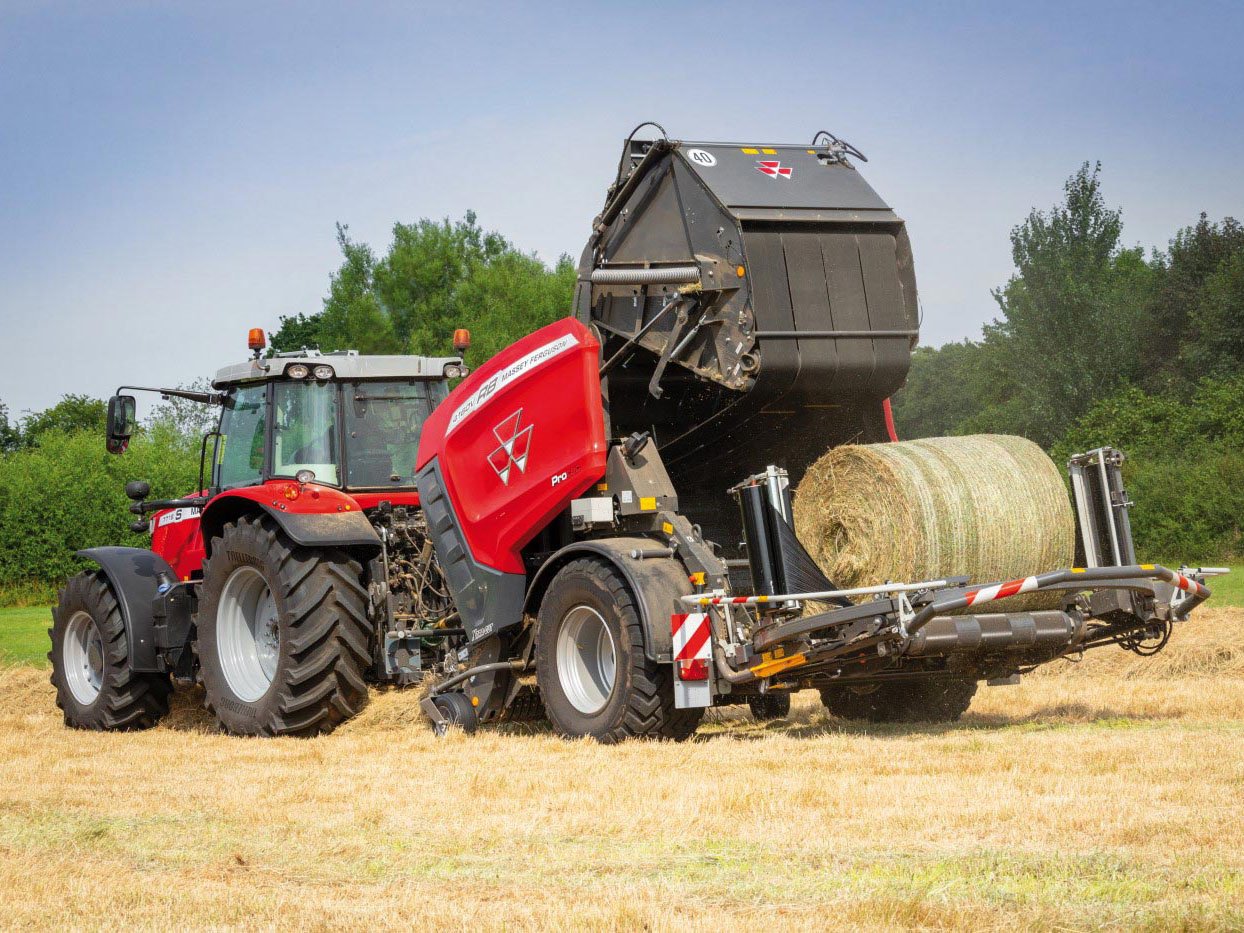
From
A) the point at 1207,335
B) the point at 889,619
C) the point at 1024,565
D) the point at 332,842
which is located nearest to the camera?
the point at 332,842

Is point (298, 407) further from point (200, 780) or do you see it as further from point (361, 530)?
point (200, 780)

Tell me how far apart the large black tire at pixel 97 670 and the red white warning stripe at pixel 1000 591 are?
242 inches

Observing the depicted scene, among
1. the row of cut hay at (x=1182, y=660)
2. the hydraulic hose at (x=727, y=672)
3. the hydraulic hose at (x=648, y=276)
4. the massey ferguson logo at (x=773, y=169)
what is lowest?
the row of cut hay at (x=1182, y=660)

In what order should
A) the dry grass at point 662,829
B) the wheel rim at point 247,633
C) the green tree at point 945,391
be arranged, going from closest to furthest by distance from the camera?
the dry grass at point 662,829
the wheel rim at point 247,633
the green tree at point 945,391

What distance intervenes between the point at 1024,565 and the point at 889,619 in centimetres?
91

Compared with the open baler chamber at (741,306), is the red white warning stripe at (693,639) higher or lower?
lower

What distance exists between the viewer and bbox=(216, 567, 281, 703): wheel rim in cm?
973

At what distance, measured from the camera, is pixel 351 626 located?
9.07m

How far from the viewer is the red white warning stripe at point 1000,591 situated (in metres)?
6.75

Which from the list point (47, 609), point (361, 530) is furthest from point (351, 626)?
point (47, 609)

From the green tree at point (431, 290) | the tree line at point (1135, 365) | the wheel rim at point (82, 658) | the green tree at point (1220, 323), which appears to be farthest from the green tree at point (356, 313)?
the wheel rim at point (82, 658)

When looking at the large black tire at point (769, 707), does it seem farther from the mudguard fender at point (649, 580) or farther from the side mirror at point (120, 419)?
the side mirror at point (120, 419)

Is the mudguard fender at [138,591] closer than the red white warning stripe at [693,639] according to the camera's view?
No

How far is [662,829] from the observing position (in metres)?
5.16
